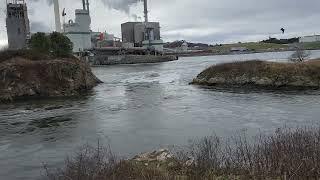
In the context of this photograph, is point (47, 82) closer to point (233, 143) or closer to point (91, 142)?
point (91, 142)

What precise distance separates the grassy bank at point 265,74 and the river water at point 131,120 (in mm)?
6935

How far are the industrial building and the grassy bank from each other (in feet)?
373

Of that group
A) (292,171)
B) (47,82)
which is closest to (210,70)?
(47,82)

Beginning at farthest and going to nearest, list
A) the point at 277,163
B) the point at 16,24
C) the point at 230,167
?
the point at 16,24
the point at 230,167
the point at 277,163

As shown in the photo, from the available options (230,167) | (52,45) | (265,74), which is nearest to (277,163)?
(230,167)

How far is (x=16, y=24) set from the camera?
583 feet

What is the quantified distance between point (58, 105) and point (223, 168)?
39246 millimetres

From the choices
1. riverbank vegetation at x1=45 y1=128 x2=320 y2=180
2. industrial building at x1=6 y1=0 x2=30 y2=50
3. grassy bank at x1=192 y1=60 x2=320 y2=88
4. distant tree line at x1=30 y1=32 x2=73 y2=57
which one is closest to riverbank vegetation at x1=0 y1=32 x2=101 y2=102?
distant tree line at x1=30 y1=32 x2=73 y2=57

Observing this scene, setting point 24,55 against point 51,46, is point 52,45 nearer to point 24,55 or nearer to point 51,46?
point 51,46

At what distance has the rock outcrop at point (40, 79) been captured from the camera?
211ft

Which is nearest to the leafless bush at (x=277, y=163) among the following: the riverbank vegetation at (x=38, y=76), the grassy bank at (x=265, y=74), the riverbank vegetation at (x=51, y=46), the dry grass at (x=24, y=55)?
the grassy bank at (x=265, y=74)

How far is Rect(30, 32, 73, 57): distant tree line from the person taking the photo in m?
87.0

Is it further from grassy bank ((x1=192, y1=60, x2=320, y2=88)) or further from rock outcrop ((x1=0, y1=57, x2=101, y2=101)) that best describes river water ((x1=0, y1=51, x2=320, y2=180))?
grassy bank ((x1=192, y1=60, x2=320, y2=88))

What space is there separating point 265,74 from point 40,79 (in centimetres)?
3285
